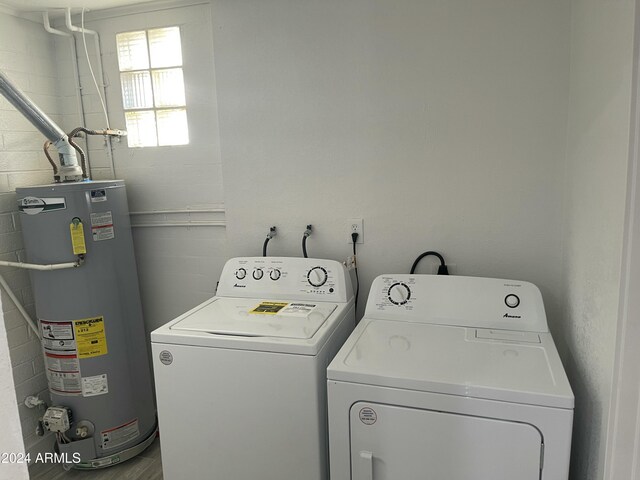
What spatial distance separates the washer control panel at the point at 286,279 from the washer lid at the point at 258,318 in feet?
0.17

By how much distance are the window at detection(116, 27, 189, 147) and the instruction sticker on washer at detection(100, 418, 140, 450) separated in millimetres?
1515

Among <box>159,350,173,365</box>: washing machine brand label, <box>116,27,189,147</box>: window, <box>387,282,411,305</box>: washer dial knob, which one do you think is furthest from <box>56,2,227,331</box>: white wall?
<box>387,282,411,305</box>: washer dial knob

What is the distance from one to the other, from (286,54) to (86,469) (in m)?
2.28

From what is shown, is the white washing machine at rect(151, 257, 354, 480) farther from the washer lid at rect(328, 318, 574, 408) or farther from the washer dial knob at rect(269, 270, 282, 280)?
the washer dial knob at rect(269, 270, 282, 280)

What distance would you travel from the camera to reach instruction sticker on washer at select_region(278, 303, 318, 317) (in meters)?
1.92

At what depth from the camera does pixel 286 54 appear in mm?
2215

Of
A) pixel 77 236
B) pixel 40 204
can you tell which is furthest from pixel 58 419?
pixel 40 204

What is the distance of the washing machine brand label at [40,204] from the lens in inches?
86.0

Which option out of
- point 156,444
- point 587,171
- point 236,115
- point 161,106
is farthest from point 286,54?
point 156,444

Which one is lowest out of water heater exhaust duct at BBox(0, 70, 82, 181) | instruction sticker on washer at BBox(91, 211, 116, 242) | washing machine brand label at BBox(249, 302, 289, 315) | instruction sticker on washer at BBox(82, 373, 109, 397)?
instruction sticker on washer at BBox(82, 373, 109, 397)

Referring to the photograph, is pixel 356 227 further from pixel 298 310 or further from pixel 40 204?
pixel 40 204

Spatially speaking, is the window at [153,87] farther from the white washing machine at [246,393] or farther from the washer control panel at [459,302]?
the washer control panel at [459,302]

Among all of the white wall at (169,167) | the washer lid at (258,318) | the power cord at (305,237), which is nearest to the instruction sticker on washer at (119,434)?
the white wall at (169,167)

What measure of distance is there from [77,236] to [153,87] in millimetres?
924
